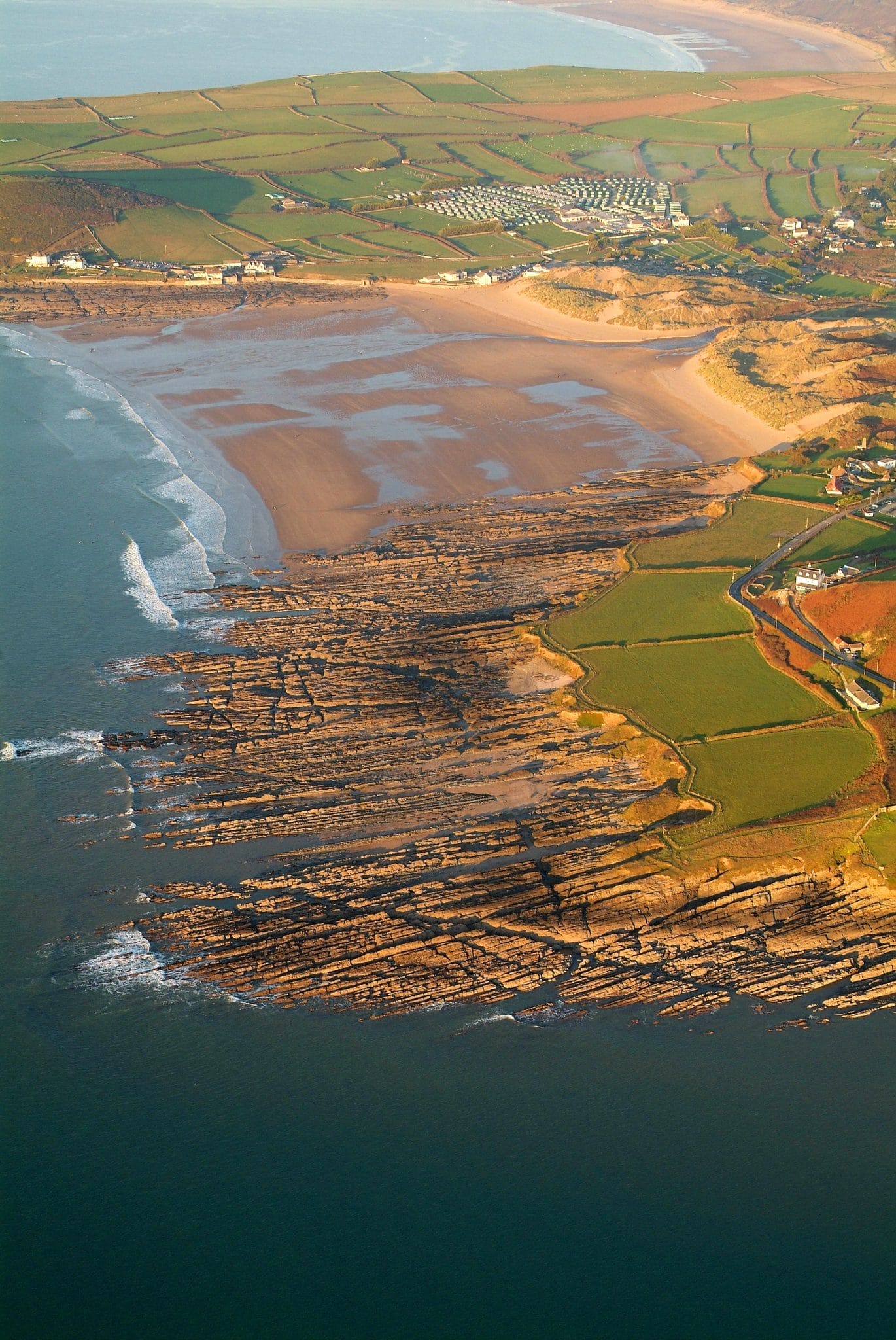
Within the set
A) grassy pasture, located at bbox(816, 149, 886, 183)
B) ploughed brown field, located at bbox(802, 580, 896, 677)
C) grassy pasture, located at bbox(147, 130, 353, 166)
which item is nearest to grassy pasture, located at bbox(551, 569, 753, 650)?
ploughed brown field, located at bbox(802, 580, 896, 677)

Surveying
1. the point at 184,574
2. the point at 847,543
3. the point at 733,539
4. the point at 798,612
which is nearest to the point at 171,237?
the point at 184,574

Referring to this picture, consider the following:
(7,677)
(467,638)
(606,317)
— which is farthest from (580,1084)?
(606,317)

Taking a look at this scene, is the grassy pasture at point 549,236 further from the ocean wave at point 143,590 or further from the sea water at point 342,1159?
the sea water at point 342,1159

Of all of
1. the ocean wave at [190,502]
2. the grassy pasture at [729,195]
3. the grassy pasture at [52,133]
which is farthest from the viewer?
the grassy pasture at [52,133]

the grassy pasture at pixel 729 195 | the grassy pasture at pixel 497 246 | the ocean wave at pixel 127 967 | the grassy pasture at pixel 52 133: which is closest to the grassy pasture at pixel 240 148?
the grassy pasture at pixel 52 133

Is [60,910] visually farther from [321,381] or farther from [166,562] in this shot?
[321,381]

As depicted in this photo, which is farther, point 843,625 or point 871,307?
point 871,307

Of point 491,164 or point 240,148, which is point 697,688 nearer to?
point 491,164
